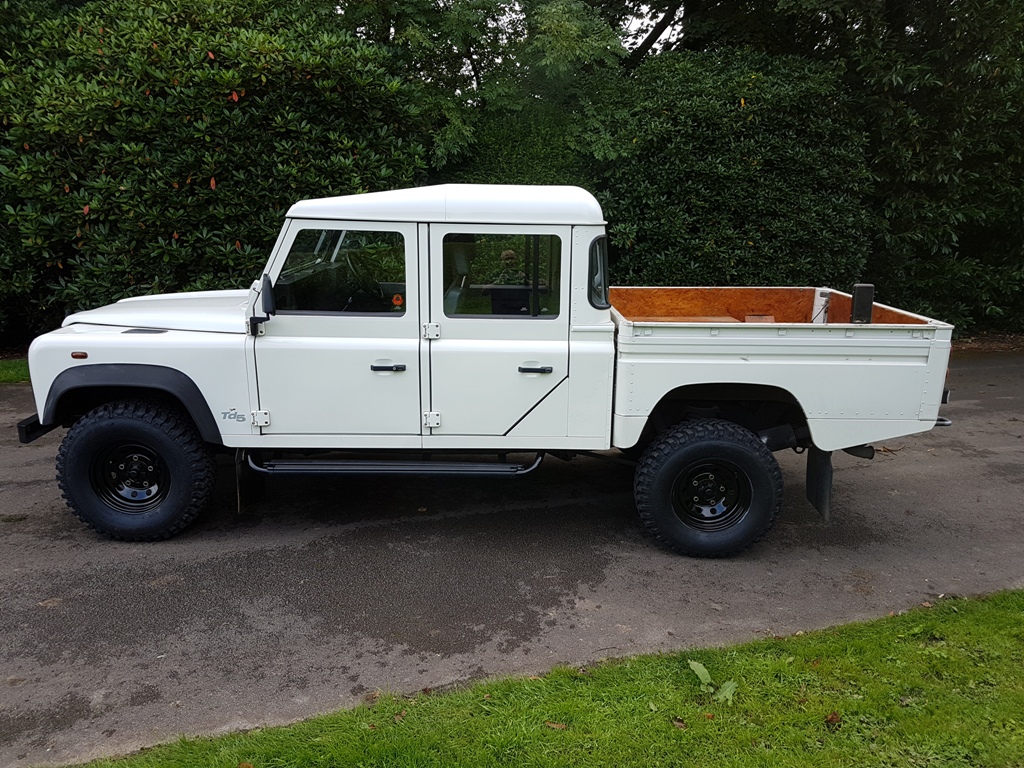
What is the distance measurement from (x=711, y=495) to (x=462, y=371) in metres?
1.70

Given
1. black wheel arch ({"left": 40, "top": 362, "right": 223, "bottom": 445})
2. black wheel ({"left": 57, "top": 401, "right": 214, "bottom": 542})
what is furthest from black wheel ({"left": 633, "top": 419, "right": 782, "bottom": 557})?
black wheel ({"left": 57, "top": 401, "right": 214, "bottom": 542})

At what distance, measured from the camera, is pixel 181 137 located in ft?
25.8

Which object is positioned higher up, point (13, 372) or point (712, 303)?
point (712, 303)

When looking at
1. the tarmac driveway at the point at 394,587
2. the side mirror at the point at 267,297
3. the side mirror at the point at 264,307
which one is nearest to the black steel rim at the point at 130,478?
the tarmac driveway at the point at 394,587

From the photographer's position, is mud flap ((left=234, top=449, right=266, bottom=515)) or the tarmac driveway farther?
mud flap ((left=234, top=449, right=266, bottom=515))

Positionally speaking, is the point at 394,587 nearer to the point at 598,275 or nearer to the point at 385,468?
the point at 385,468

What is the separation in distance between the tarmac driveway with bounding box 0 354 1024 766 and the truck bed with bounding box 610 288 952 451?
2.88 ft

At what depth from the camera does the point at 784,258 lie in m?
9.16

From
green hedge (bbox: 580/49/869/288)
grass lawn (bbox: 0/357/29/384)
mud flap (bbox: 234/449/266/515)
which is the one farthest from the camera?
green hedge (bbox: 580/49/869/288)

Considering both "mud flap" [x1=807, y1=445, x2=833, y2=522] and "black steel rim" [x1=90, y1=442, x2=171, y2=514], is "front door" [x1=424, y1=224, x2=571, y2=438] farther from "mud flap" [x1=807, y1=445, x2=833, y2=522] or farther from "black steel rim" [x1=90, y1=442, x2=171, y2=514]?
"black steel rim" [x1=90, y1=442, x2=171, y2=514]

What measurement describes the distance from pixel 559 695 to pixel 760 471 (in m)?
1.91

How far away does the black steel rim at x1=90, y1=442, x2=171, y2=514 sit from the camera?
4.54 metres

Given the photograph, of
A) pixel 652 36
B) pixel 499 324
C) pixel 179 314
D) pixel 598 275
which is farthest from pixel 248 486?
pixel 652 36

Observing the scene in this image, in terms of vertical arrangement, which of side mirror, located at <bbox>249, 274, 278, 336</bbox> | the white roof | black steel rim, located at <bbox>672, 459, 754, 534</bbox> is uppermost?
the white roof
